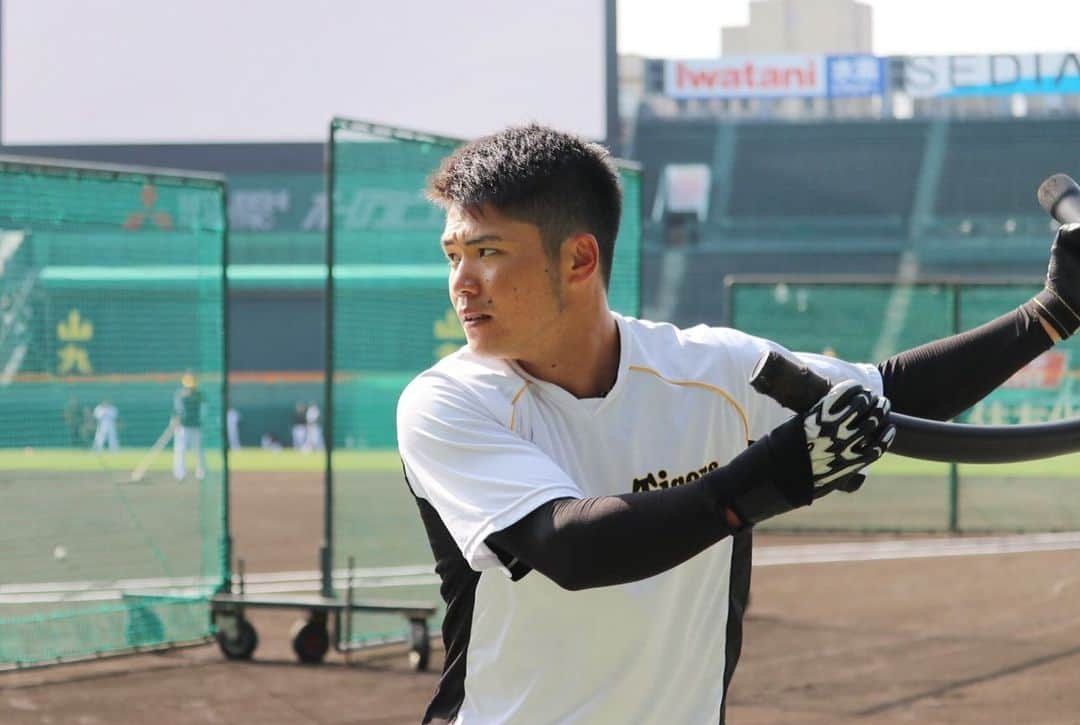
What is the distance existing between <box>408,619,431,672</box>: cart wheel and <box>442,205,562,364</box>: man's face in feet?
20.6

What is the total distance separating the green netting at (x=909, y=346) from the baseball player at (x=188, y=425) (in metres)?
5.62

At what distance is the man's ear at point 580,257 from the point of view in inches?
111

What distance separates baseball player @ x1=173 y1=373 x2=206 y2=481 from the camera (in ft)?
32.0

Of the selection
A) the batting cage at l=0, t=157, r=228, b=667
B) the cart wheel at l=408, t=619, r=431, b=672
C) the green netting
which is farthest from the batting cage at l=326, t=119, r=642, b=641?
the green netting

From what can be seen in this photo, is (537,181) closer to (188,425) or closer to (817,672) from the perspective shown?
(817,672)

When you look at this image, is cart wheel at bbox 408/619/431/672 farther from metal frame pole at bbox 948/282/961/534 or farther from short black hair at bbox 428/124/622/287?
metal frame pole at bbox 948/282/961/534

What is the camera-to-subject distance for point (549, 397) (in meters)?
2.86

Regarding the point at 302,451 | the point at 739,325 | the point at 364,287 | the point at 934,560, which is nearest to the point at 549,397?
the point at 364,287

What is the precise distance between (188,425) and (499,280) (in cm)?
762

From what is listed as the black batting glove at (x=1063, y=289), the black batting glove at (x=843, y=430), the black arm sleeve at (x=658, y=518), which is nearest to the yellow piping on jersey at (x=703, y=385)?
the black arm sleeve at (x=658, y=518)

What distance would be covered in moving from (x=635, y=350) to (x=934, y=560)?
10.7 m

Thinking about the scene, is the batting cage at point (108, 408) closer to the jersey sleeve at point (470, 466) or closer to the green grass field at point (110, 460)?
the green grass field at point (110, 460)

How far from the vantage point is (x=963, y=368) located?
322 centimetres

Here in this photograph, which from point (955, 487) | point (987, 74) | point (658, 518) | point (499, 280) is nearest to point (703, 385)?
point (499, 280)
